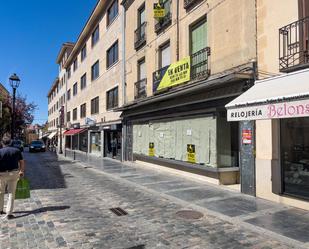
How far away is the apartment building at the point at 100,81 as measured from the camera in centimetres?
2236

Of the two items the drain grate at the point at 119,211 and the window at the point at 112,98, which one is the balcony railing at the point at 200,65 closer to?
the drain grate at the point at 119,211

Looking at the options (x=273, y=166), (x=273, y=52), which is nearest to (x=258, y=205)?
(x=273, y=166)

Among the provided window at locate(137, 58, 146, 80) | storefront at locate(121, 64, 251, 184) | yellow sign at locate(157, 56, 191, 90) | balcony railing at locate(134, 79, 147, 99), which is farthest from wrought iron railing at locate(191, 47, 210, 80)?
window at locate(137, 58, 146, 80)

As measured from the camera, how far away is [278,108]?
6734 millimetres

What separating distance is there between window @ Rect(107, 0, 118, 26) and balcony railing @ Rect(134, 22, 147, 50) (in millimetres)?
5411

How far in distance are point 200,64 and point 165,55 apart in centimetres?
385

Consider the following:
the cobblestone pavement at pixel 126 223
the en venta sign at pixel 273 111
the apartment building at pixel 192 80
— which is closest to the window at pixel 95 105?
the apartment building at pixel 192 80

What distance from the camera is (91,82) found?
29.9 metres

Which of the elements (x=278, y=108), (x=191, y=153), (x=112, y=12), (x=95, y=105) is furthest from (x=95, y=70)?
(x=278, y=108)

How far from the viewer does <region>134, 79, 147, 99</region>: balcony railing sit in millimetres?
17513

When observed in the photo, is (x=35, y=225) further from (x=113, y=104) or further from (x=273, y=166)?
(x=113, y=104)

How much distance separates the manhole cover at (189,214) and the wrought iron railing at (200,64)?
5.78 meters

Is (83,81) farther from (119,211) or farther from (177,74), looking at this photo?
(119,211)

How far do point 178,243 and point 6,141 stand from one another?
14.8 feet
